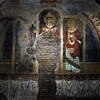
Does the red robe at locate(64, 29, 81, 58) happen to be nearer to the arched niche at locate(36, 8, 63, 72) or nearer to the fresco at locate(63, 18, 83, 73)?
the fresco at locate(63, 18, 83, 73)

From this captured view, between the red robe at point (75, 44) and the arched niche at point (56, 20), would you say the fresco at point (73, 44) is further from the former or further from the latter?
the arched niche at point (56, 20)

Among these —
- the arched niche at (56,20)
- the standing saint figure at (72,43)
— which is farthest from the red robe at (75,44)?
the arched niche at (56,20)

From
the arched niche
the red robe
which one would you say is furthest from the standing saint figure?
the arched niche

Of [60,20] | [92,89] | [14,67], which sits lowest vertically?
[92,89]

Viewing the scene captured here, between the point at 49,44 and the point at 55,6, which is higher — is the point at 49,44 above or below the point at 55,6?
below

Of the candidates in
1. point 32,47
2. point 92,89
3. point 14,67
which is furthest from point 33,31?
point 92,89

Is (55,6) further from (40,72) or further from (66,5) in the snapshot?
(40,72)

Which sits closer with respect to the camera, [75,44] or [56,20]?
[75,44]

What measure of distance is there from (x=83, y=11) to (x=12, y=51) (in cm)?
359

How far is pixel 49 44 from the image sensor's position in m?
14.2

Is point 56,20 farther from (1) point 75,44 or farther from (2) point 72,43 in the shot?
(1) point 75,44

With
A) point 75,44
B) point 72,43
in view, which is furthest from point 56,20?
point 75,44

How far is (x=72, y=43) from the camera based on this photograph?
14.4m

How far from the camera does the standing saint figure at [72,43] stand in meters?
14.2
